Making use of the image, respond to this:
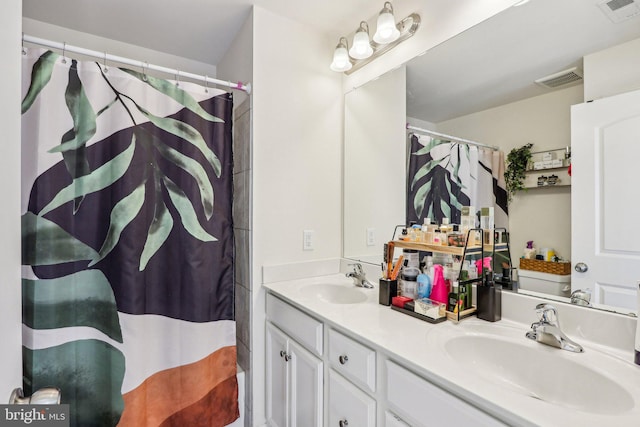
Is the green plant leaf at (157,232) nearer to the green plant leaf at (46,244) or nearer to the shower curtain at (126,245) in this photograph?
the shower curtain at (126,245)

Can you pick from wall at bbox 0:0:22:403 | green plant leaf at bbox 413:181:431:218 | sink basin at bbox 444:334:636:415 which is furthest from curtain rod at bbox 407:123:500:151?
wall at bbox 0:0:22:403

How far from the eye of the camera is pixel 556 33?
3.70 ft

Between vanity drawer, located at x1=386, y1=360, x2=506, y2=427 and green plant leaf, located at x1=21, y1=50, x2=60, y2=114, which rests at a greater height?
green plant leaf, located at x1=21, y1=50, x2=60, y2=114

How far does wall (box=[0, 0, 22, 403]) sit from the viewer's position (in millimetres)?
511

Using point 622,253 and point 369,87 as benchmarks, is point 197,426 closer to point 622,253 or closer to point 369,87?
point 622,253

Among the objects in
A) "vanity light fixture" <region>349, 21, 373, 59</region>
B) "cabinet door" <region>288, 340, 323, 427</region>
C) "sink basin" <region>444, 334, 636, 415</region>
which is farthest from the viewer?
"vanity light fixture" <region>349, 21, 373, 59</region>

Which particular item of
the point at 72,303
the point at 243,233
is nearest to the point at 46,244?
the point at 72,303

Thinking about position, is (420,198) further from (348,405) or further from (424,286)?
(348,405)

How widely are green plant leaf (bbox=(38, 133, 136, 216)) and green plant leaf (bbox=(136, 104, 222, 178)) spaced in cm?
13

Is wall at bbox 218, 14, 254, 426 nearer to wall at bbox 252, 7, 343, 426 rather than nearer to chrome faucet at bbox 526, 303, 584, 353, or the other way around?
wall at bbox 252, 7, 343, 426

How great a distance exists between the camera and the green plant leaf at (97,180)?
4.34 ft

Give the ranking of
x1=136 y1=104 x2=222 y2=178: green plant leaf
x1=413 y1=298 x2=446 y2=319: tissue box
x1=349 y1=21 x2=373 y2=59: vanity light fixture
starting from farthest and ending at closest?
1. x1=349 y1=21 x2=373 y2=59: vanity light fixture
2. x1=136 y1=104 x2=222 y2=178: green plant leaf
3. x1=413 y1=298 x2=446 y2=319: tissue box

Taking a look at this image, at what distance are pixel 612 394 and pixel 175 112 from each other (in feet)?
6.27

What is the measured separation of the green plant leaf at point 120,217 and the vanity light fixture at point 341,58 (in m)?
1.26
